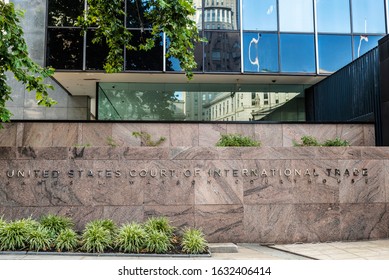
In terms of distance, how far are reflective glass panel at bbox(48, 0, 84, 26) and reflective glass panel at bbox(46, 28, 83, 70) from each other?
0.39m

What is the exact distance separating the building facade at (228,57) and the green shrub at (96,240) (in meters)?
9.15

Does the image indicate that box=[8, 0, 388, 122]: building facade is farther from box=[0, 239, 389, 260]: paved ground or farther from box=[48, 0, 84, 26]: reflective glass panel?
box=[0, 239, 389, 260]: paved ground

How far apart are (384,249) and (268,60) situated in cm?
1056

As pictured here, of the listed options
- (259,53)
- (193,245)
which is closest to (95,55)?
(259,53)

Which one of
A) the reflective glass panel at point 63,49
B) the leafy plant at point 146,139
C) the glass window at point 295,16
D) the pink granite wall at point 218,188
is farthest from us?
the glass window at point 295,16

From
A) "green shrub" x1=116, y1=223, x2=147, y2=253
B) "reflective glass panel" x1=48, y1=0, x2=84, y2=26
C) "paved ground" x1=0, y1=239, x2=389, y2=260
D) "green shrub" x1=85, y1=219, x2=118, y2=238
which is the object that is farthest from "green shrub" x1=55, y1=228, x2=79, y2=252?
"reflective glass panel" x1=48, y1=0, x2=84, y2=26

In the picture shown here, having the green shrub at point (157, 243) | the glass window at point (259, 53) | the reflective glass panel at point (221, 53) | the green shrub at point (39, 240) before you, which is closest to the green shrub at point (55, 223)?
the green shrub at point (39, 240)

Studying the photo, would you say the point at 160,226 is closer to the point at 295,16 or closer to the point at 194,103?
the point at 194,103

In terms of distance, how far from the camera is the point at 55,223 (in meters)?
10.4

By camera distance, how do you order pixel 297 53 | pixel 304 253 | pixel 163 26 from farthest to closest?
pixel 297 53, pixel 163 26, pixel 304 253

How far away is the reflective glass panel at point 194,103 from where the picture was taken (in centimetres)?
1830

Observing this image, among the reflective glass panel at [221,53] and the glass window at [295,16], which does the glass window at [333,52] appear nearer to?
the glass window at [295,16]

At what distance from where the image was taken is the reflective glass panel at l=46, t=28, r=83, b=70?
17.4m

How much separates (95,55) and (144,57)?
2178 mm
